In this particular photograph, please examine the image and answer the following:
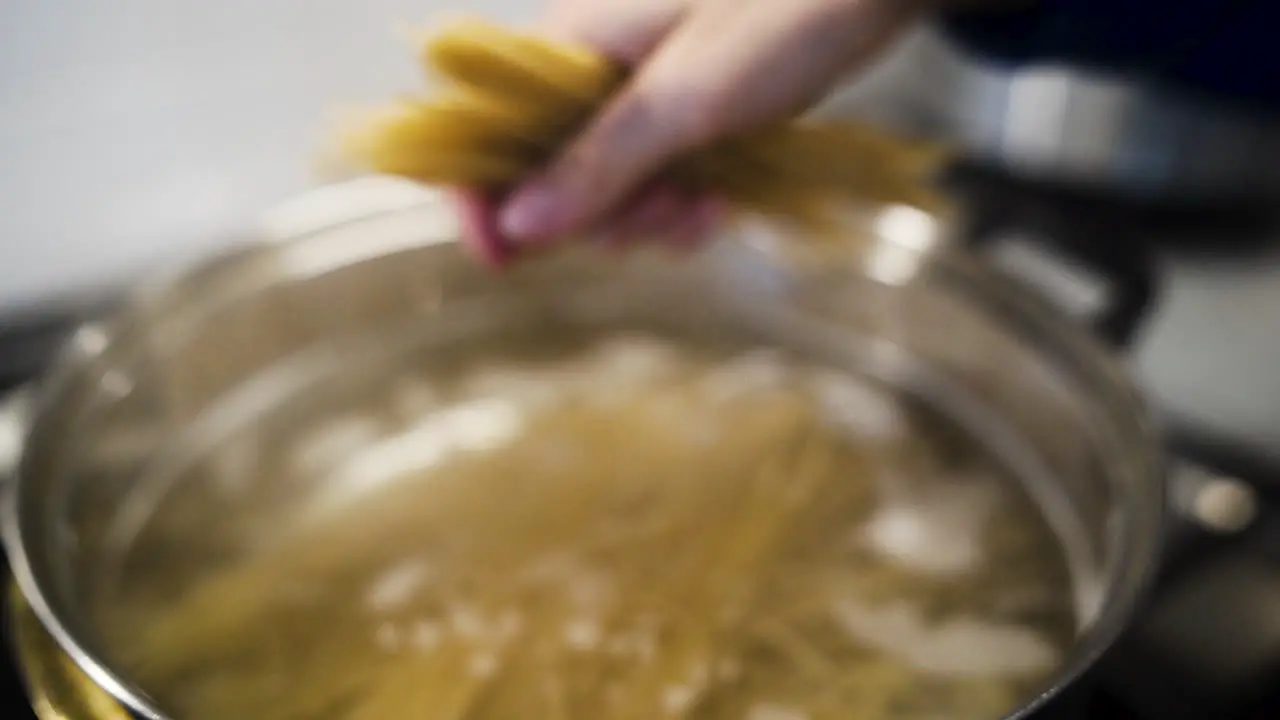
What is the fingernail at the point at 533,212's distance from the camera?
0.54 metres

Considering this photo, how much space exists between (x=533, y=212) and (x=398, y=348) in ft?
0.81

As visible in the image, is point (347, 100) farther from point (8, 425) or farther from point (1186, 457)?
point (1186, 457)

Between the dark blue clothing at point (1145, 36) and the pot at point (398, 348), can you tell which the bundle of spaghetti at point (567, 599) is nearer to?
the pot at point (398, 348)

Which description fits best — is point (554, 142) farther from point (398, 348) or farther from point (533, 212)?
point (398, 348)

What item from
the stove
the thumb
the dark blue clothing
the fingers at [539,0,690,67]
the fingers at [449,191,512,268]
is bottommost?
the stove

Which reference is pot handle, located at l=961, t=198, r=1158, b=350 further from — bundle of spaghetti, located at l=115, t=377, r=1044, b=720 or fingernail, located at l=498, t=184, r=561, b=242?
fingernail, located at l=498, t=184, r=561, b=242

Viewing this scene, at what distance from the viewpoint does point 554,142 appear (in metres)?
0.55

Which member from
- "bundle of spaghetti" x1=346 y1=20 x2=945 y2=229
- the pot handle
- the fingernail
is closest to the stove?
the pot handle

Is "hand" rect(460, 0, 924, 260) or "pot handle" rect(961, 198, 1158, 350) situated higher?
"hand" rect(460, 0, 924, 260)

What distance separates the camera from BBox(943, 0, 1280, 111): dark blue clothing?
0.65 metres

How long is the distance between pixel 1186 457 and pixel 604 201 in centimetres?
32

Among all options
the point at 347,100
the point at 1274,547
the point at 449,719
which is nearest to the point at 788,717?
the point at 449,719

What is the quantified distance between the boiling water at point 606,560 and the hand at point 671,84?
0.45ft

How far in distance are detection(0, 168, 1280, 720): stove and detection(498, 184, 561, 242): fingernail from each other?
25 cm
